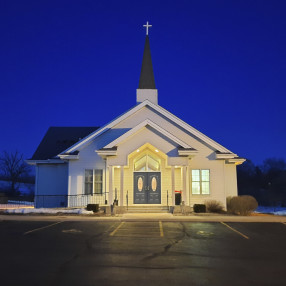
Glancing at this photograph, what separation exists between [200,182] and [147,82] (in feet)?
28.9

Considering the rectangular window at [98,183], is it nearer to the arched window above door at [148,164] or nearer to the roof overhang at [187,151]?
the arched window above door at [148,164]

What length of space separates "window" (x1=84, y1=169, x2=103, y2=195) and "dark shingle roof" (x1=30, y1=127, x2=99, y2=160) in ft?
13.6

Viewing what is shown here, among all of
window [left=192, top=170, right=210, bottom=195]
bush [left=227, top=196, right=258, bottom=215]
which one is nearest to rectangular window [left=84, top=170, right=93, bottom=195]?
window [left=192, top=170, right=210, bottom=195]

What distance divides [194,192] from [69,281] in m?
17.5

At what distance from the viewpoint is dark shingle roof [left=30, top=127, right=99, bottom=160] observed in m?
25.9

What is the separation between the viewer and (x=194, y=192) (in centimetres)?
2317

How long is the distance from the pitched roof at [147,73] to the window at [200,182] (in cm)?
771

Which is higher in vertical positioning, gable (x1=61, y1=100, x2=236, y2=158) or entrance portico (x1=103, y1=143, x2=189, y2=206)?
gable (x1=61, y1=100, x2=236, y2=158)

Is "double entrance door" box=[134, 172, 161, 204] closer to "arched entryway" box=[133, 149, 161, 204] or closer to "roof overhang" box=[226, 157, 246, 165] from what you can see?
"arched entryway" box=[133, 149, 161, 204]

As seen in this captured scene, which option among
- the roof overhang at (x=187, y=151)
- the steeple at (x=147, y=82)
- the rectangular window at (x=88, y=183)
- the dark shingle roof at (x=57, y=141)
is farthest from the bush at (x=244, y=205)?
the dark shingle roof at (x=57, y=141)

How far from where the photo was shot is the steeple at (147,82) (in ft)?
85.5

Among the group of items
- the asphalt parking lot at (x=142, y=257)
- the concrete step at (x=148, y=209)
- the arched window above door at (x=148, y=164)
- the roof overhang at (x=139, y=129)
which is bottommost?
the asphalt parking lot at (x=142, y=257)

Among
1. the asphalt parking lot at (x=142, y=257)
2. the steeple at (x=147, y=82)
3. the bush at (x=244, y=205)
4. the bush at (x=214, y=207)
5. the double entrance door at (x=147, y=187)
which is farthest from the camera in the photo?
the steeple at (x=147, y=82)

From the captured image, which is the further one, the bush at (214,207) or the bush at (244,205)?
the bush at (214,207)
